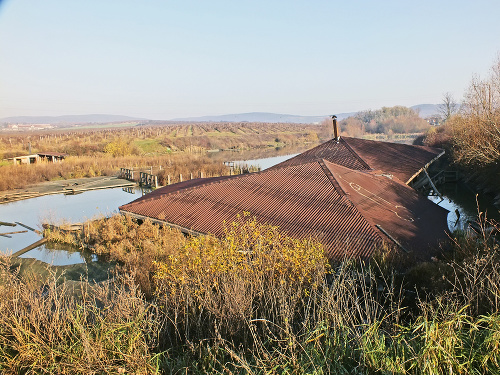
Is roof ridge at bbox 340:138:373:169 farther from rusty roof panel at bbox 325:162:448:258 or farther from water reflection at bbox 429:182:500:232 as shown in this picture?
water reflection at bbox 429:182:500:232

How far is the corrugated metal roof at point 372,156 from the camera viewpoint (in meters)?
22.6

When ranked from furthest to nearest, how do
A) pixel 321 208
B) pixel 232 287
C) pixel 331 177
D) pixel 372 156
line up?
1. pixel 372 156
2. pixel 331 177
3. pixel 321 208
4. pixel 232 287

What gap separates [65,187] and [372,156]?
29.7 m

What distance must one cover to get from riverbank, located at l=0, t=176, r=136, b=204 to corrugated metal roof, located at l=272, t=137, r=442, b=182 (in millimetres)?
24221

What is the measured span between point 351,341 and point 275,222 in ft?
31.0

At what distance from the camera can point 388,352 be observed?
186 inches

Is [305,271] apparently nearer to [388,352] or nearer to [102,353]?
[388,352]

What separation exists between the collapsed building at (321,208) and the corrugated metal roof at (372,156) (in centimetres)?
186

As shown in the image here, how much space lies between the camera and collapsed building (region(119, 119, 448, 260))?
1298 cm

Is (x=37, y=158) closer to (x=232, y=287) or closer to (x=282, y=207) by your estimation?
(x=282, y=207)

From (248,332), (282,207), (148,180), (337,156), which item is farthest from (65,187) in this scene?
(248,332)

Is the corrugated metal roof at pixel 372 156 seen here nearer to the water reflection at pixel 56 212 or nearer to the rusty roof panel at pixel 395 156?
the rusty roof panel at pixel 395 156

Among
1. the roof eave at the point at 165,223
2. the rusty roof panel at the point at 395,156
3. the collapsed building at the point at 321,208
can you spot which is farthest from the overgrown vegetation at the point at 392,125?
the roof eave at the point at 165,223

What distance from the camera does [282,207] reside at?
15.5 metres
